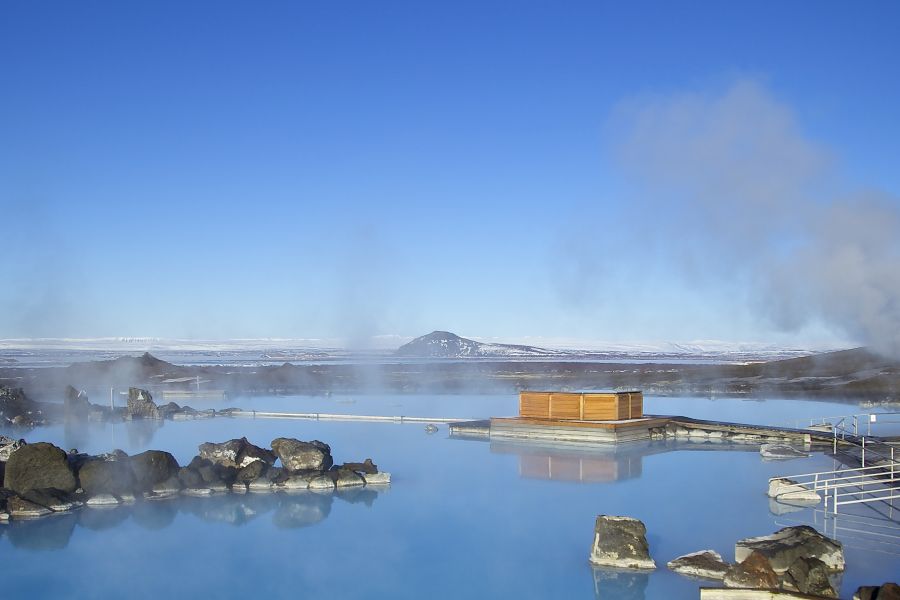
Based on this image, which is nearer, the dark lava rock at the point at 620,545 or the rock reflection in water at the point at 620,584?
the rock reflection in water at the point at 620,584

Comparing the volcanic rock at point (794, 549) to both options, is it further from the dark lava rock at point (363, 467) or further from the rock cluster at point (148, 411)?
the rock cluster at point (148, 411)

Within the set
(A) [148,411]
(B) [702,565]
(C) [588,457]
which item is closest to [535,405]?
(C) [588,457]

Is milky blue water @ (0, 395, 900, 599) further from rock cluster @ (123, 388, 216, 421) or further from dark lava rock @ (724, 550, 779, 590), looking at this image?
rock cluster @ (123, 388, 216, 421)

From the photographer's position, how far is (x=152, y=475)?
15039 mm

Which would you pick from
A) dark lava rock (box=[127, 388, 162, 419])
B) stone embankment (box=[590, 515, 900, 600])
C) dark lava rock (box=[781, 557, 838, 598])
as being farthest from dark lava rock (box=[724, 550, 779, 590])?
dark lava rock (box=[127, 388, 162, 419])

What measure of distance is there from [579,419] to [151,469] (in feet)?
34.1

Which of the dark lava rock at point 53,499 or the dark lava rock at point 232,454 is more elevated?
the dark lava rock at point 232,454

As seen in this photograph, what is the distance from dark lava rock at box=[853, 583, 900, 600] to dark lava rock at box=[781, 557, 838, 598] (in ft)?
1.15

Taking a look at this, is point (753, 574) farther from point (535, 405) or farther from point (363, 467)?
point (535, 405)

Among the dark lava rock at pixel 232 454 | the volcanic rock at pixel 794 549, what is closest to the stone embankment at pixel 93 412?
the dark lava rock at pixel 232 454

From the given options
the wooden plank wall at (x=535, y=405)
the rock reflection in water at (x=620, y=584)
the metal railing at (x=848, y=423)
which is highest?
the wooden plank wall at (x=535, y=405)

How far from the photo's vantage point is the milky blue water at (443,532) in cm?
977

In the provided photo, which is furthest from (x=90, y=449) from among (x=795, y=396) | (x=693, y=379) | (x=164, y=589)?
(x=693, y=379)

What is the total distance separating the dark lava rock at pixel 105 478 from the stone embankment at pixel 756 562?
875 centimetres
